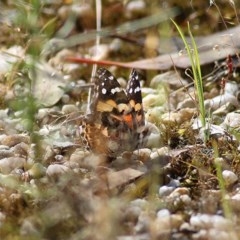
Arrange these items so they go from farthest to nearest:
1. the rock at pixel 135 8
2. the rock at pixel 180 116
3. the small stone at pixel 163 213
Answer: the rock at pixel 135 8 < the rock at pixel 180 116 < the small stone at pixel 163 213

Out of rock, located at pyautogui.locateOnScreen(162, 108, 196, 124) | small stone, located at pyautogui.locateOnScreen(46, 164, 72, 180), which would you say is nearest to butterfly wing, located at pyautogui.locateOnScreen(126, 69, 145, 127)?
rock, located at pyautogui.locateOnScreen(162, 108, 196, 124)

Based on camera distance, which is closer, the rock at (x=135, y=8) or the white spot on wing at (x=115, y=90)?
the white spot on wing at (x=115, y=90)

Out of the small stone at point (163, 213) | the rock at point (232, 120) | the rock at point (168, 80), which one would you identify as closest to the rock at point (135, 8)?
the rock at point (168, 80)

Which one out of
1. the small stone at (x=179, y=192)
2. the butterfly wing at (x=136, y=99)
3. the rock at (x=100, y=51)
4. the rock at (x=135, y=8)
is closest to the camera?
the small stone at (x=179, y=192)

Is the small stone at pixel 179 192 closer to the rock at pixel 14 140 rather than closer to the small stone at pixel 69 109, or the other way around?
the rock at pixel 14 140

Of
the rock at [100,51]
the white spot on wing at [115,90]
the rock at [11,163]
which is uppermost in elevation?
the rock at [100,51]

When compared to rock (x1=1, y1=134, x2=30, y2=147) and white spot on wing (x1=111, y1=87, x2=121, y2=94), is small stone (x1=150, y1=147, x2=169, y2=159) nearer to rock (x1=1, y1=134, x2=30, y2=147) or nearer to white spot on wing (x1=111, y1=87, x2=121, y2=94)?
white spot on wing (x1=111, y1=87, x2=121, y2=94)

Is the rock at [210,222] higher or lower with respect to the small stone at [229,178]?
lower
